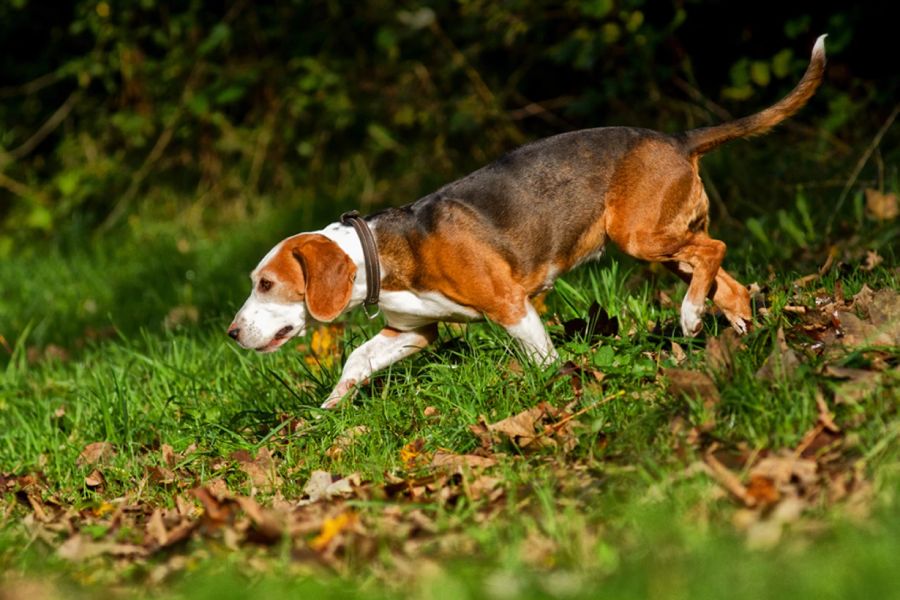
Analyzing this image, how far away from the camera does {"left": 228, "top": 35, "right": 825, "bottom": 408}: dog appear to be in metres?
5.15

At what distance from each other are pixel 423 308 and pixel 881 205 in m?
3.07

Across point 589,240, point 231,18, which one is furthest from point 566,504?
point 231,18

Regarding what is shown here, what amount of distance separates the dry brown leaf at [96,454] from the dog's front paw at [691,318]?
2.57m

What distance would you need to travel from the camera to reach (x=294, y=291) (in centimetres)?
520

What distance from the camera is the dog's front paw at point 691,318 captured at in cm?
499

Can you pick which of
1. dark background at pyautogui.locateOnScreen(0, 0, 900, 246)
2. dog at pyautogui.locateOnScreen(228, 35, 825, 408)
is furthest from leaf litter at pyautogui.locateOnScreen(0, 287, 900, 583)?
dark background at pyautogui.locateOnScreen(0, 0, 900, 246)

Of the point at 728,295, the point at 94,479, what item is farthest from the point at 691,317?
the point at 94,479

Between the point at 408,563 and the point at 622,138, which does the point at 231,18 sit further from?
the point at 408,563

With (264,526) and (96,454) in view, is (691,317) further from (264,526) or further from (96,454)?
(96,454)

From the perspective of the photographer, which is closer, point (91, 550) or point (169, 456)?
point (91, 550)

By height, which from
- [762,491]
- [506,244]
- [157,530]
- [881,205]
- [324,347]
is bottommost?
[881,205]

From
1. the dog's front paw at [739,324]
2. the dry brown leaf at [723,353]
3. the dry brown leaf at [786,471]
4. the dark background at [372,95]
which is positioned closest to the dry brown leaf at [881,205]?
the dark background at [372,95]

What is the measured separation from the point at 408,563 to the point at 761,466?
1.07 m

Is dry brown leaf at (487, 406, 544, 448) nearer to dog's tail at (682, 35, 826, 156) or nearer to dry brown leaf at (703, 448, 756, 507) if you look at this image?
dry brown leaf at (703, 448, 756, 507)
